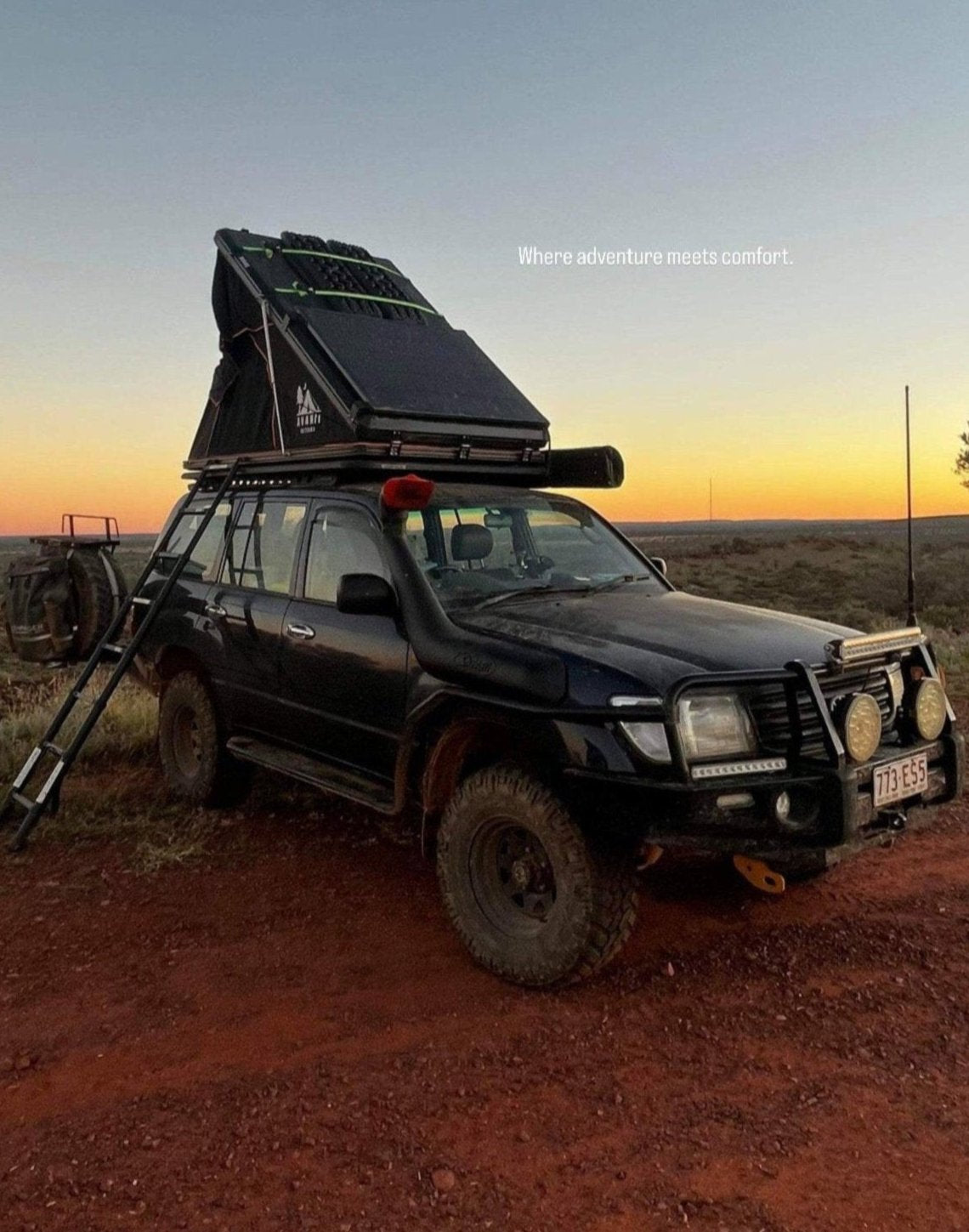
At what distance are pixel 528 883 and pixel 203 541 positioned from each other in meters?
3.49

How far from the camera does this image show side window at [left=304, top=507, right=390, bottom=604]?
4.97m

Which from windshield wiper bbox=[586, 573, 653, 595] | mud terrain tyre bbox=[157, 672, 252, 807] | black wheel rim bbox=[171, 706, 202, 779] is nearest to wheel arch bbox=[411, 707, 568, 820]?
windshield wiper bbox=[586, 573, 653, 595]

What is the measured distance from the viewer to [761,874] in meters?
3.76

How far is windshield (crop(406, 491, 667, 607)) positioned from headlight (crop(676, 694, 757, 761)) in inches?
52.1

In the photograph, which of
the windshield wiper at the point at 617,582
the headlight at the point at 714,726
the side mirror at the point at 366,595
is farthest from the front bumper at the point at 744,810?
the windshield wiper at the point at 617,582

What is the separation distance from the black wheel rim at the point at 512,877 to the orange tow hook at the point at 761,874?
0.71 meters

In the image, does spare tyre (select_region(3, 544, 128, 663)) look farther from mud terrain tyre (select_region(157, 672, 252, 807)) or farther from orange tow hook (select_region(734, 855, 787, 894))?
orange tow hook (select_region(734, 855, 787, 894))

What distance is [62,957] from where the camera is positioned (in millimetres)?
4273

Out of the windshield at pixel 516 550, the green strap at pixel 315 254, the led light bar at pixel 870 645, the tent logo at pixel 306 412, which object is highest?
the green strap at pixel 315 254

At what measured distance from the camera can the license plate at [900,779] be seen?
12.4 feet

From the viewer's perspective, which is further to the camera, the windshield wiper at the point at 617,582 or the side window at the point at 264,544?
the side window at the point at 264,544

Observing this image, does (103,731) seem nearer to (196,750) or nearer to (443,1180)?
(196,750)

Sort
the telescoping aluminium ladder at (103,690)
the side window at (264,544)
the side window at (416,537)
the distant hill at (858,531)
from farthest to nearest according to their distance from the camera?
1. the distant hill at (858,531)
2. the telescoping aluminium ladder at (103,690)
3. the side window at (264,544)
4. the side window at (416,537)

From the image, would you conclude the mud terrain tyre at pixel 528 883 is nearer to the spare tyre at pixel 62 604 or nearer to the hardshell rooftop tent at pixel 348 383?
the hardshell rooftop tent at pixel 348 383
